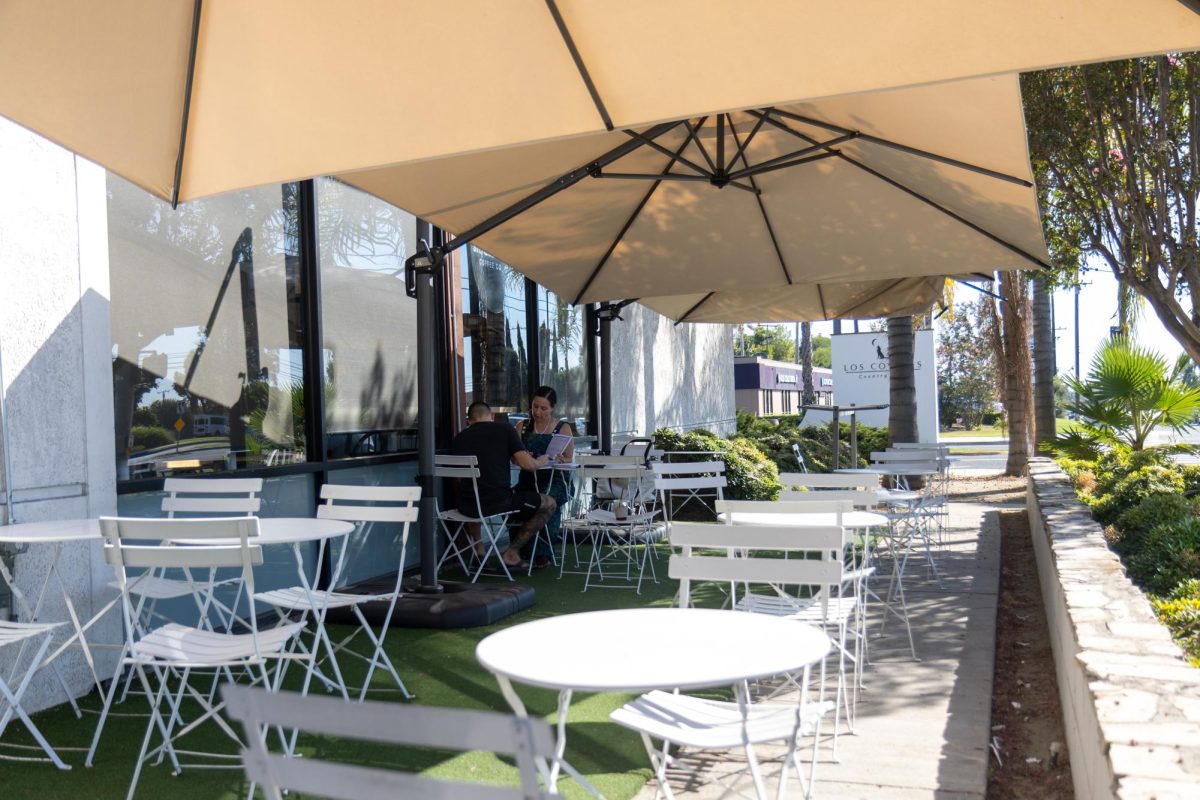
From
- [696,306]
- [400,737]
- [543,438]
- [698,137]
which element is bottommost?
[400,737]

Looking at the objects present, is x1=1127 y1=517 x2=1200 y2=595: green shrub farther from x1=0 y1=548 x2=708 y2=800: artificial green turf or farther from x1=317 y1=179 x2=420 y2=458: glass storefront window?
x1=317 y1=179 x2=420 y2=458: glass storefront window

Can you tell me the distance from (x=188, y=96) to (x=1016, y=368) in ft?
47.1

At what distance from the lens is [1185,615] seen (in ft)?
15.1

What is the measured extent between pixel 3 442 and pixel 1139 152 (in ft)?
29.4

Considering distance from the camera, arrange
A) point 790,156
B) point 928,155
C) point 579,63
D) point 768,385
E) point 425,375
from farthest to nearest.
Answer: point 768,385
point 425,375
point 790,156
point 928,155
point 579,63

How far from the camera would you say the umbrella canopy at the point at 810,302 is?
9.40 m

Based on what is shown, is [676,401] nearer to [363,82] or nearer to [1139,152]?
[1139,152]

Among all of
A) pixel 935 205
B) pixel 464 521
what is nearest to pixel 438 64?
pixel 935 205

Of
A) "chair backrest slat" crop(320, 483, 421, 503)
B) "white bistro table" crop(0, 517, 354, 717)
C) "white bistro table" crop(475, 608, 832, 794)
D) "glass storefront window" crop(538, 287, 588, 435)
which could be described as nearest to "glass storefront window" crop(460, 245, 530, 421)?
"glass storefront window" crop(538, 287, 588, 435)

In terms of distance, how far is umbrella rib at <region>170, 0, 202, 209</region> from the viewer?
3133mm

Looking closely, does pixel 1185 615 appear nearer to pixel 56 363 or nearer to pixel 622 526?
pixel 622 526

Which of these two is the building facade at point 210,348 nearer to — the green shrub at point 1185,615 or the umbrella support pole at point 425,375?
the umbrella support pole at point 425,375

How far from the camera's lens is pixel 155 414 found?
548cm

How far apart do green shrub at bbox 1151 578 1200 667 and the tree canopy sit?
4787 millimetres
